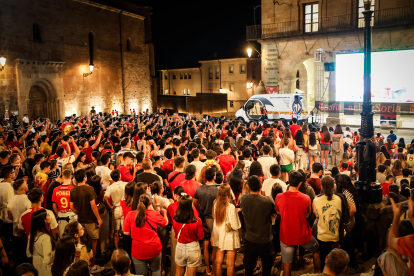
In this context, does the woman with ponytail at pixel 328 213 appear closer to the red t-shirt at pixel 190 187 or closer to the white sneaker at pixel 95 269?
the red t-shirt at pixel 190 187

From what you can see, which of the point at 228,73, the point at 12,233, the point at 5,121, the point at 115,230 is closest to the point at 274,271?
the point at 115,230

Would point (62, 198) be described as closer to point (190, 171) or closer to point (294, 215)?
point (190, 171)

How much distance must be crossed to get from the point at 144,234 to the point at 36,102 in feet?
73.4

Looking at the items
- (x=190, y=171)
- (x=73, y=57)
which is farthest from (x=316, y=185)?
(x=73, y=57)

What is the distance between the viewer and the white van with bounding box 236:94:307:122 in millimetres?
20688

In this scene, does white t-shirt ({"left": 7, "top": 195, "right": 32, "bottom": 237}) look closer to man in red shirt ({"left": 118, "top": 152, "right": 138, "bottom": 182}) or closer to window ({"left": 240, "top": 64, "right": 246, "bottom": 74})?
man in red shirt ({"left": 118, "top": 152, "right": 138, "bottom": 182})

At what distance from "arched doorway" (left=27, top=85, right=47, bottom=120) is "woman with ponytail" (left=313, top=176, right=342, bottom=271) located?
74.9 feet

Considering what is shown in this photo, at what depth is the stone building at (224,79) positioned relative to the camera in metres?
49.8

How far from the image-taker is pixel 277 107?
69.7 feet

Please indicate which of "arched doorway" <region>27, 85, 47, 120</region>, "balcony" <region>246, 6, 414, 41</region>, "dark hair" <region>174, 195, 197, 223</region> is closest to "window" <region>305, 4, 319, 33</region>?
"balcony" <region>246, 6, 414, 41</region>

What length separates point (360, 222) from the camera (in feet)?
20.1

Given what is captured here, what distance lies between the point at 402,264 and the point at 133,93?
31.0 metres

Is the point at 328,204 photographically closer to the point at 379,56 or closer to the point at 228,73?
the point at 379,56

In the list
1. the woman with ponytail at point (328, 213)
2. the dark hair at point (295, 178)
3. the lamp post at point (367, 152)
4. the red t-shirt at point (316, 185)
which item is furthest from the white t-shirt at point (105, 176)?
the lamp post at point (367, 152)
